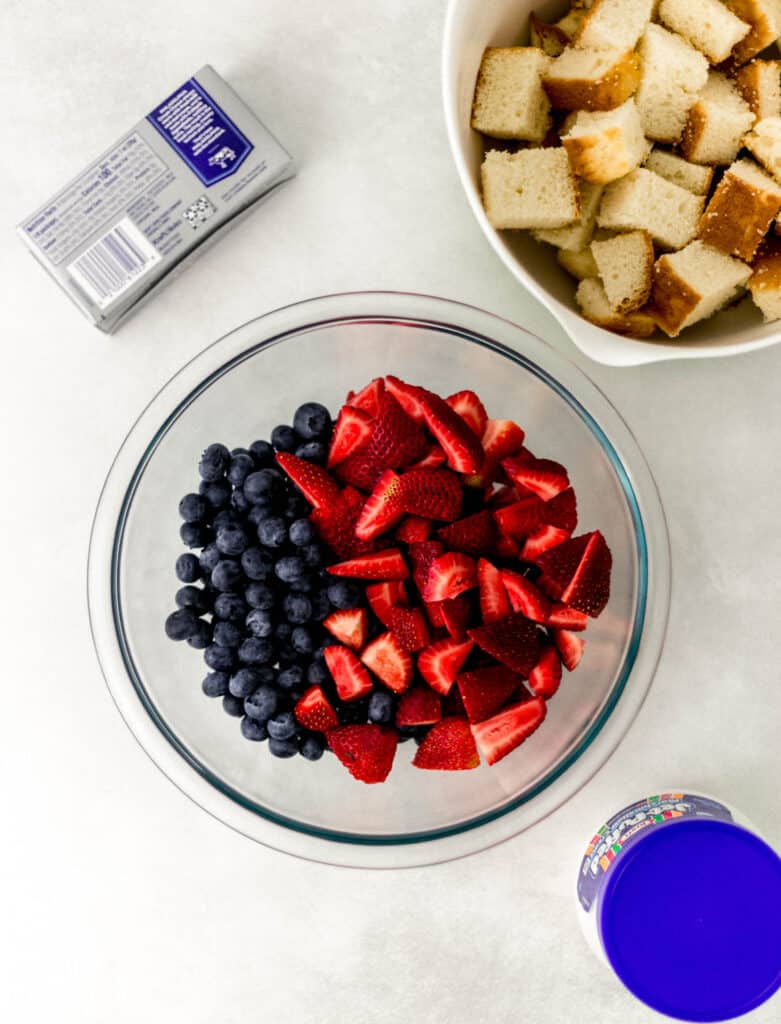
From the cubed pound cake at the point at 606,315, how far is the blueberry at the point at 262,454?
376 mm

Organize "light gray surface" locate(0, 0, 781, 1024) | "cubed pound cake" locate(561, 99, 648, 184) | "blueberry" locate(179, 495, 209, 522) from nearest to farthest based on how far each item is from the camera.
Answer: "cubed pound cake" locate(561, 99, 648, 184), "blueberry" locate(179, 495, 209, 522), "light gray surface" locate(0, 0, 781, 1024)

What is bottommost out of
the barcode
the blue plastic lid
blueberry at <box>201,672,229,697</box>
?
the blue plastic lid

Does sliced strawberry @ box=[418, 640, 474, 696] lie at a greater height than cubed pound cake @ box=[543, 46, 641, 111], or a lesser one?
lesser

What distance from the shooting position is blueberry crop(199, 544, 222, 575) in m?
0.95

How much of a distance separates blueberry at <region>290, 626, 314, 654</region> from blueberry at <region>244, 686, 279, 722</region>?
5 centimetres

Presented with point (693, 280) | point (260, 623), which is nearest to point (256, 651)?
point (260, 623)

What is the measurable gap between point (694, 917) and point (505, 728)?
287 mm

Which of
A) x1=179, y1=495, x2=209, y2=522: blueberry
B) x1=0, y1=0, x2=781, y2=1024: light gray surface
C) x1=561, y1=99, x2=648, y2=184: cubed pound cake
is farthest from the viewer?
x1=0, y1=0, x2=781, y2=1024: light gray surface

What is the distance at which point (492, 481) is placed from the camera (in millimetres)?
972

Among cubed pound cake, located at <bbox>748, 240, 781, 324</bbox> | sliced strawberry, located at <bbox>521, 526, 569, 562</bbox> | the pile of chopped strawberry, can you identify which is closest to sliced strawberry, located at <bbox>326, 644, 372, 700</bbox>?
the pile of chopped strawberry

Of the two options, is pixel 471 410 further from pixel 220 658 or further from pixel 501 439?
pixel 220 658

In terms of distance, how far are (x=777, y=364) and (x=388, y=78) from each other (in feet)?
1.92

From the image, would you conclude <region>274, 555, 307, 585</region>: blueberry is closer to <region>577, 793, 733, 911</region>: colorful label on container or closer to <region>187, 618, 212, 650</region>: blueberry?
<region>187, 618, 212, 650</region>: blueberry

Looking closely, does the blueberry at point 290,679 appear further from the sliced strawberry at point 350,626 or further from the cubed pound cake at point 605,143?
the cubed pound cake at point 605,143
